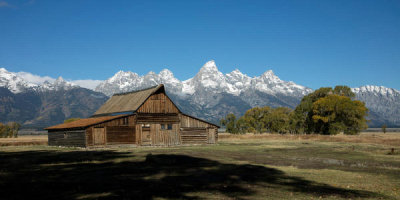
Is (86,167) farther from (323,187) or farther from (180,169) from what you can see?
(323,187)

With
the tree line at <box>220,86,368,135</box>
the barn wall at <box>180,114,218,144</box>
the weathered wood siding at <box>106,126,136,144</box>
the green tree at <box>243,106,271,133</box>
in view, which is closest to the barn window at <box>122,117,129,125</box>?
the weathered wood siding at <box>106,126,136,144</box>

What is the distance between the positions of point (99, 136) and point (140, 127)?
6.67 metres

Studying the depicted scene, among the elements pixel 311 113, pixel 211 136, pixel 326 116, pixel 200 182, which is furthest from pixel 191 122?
pixel 311 113

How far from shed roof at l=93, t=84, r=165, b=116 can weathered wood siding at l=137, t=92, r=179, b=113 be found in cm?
74

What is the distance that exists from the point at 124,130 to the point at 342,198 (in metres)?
43.1

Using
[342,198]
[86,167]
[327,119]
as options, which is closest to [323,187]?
[342,198]

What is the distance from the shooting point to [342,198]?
1501cm

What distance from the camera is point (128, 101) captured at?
62.3m

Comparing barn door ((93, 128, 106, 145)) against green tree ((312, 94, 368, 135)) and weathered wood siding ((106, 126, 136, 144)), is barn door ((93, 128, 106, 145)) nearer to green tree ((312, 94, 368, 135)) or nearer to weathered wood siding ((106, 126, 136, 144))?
weathered wood siding ((106, 126, 136, 144))

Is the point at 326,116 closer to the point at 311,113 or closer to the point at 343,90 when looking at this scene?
the point at 311,113

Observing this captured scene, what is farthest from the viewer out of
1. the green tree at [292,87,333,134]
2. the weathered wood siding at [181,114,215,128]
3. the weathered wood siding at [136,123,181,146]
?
the green tree at [292,87,333,134]

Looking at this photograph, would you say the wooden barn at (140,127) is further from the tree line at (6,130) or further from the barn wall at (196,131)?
the tree line at (6,130)

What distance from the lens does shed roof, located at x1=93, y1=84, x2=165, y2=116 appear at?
57969 millimetres

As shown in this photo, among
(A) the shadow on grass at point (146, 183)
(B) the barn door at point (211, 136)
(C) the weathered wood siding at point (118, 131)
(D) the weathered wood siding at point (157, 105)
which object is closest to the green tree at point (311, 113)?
(B) the barn door at point (211, 136)
